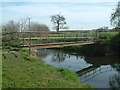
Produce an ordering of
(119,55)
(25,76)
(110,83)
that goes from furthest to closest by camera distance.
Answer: (119,55) < (110,83) < (25,76)

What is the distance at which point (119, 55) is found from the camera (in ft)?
85.1

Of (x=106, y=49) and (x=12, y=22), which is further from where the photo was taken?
(x=12, y=22)

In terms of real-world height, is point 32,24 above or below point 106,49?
above

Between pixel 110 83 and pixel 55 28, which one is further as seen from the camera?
pixel 55 28

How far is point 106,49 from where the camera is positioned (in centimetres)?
2708

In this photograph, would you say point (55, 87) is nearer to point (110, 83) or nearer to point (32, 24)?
point (110, 83)

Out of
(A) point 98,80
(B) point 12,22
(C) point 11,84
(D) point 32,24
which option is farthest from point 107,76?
(D) point 32,24

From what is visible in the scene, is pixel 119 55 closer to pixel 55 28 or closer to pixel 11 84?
pixel 11 84

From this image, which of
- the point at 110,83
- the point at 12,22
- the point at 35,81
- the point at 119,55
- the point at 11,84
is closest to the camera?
the point at 11,84

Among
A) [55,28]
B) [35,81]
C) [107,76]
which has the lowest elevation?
[107,76]

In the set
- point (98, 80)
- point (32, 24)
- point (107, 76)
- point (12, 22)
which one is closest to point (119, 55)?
point (107, 76)

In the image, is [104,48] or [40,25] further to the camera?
[40,25]

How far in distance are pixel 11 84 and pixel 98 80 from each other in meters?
6.89

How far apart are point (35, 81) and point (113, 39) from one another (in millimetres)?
20628
